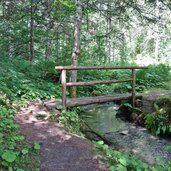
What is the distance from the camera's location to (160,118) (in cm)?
716

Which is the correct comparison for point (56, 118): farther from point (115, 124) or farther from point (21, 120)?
point (115, 124)

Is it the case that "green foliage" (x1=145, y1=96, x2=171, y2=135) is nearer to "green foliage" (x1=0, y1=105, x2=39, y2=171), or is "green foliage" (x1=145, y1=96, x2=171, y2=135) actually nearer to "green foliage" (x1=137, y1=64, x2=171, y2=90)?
"green foliage" (x1=137, y1=64, x2=171, y2=90)

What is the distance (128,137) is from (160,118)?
40.7 inches

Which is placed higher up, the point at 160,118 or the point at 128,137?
the point at 160,118

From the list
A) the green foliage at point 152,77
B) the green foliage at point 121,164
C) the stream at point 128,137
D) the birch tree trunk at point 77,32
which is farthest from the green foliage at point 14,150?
the green foliage at point 152,77

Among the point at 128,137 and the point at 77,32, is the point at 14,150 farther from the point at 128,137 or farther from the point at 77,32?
the point at 77,32

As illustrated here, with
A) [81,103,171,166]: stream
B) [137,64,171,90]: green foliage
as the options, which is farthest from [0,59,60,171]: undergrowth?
[137,64,171,90]: green foliage

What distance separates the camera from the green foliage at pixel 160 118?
6.94 meters

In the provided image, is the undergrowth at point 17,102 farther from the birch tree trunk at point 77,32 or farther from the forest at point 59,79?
the birch tree trunk at point 77,32

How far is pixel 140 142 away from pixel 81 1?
4745 mm

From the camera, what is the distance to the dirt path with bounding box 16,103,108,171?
A: 4.14 m

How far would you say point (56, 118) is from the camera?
20.7 ft

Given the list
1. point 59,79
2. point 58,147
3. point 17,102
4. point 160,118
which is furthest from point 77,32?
point 58,147

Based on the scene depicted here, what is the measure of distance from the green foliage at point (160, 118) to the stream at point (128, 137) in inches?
9.1
